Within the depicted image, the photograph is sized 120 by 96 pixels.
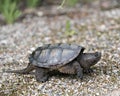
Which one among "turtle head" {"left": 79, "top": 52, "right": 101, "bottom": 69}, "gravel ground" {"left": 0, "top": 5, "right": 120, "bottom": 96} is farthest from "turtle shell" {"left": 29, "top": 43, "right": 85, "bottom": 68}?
"gravel ground" {"left": 0, "top": 5, "right": 120, "bottom": 96}

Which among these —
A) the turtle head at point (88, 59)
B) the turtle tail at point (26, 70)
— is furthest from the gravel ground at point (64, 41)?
the turtle head at point (88, 59)

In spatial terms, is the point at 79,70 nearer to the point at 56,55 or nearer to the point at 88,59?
the point at 88,59

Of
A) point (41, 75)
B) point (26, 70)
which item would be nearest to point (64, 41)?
point (26, 70)

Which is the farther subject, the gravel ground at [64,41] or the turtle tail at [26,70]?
the turtle tail at [26,70]


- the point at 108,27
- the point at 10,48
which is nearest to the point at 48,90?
the point at 10,48

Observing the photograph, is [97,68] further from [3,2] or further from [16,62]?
[3,2]

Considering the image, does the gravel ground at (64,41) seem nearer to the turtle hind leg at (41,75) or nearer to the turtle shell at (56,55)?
the turtle hind leg at (41,75)
